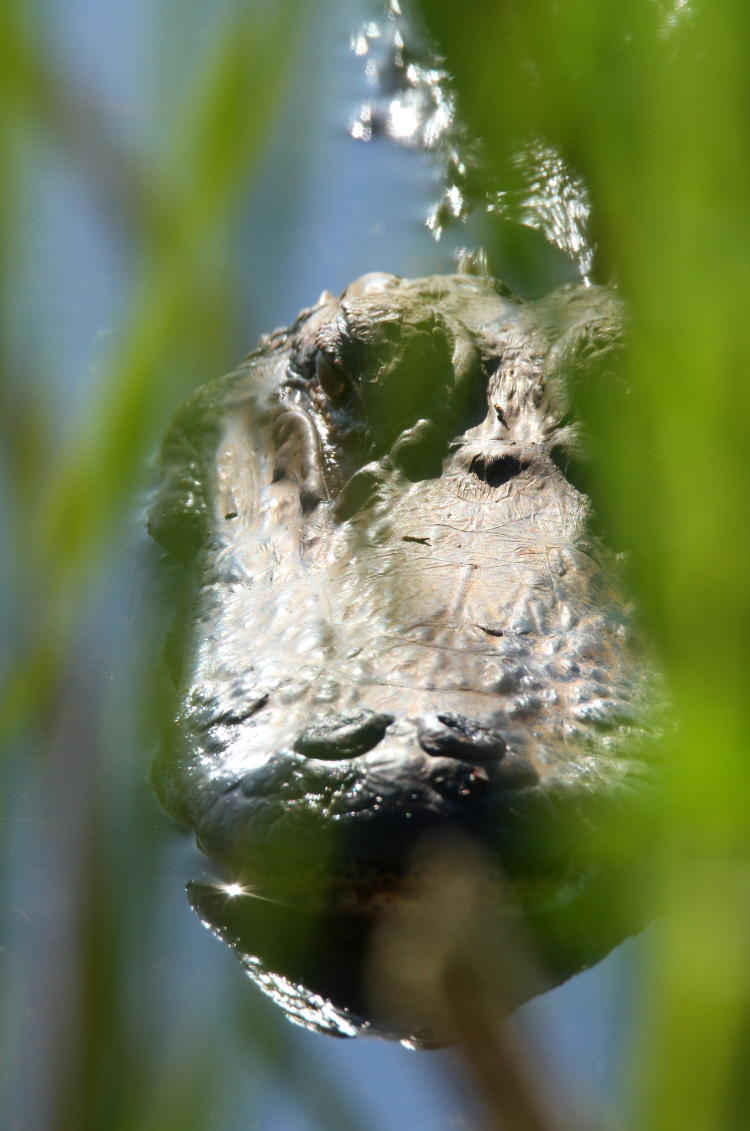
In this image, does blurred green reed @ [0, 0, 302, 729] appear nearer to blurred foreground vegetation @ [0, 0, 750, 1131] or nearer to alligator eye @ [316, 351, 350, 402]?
blurred foreground vegetation @ [0, 0, 750, 1131]

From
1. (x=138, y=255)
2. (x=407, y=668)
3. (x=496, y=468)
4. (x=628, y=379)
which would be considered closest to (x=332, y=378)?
(x=496, y=468)

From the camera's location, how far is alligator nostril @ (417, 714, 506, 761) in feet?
5.71

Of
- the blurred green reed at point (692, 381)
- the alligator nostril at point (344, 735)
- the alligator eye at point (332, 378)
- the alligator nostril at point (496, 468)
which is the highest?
the alligator eye at point (332, 378)

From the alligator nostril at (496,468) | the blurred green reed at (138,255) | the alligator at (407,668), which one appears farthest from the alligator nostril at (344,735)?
the alligator nostril at (496,468)

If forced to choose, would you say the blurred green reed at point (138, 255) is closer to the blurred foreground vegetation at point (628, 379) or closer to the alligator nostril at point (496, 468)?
the blurred foreground vegetation at point (628, 379)

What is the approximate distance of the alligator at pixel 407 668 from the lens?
1.69 metres

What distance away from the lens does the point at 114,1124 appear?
525 mm

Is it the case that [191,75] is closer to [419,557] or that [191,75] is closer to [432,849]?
[432,849]

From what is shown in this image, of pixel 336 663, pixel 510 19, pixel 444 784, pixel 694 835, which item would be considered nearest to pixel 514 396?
pixel 336 663

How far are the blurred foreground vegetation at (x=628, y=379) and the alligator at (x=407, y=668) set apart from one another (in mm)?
201

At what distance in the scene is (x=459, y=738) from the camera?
1.76 m

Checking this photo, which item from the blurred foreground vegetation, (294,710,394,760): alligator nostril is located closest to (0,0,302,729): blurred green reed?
the blurred foreground vegetation

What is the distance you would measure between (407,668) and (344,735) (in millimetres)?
218

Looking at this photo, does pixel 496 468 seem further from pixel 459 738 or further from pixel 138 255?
pixel 138 255
